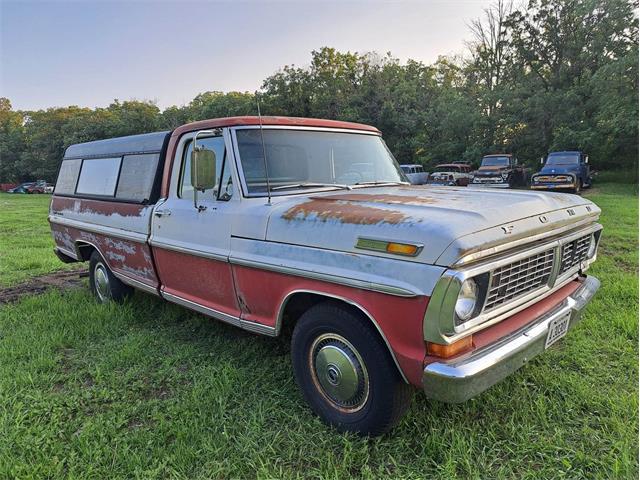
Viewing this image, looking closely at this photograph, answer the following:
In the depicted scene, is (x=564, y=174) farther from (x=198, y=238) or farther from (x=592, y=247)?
(x=198, y=238)

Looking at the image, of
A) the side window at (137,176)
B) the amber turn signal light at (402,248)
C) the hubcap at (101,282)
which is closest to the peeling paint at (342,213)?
the amber turn signal light at (402,248)

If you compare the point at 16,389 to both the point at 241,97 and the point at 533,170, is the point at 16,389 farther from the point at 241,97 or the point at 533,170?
the point at 241,97

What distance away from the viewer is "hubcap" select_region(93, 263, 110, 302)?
5.27 meters

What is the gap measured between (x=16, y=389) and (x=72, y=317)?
4.62ft

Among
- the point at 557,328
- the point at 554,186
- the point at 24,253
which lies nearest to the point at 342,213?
the point at 557,328

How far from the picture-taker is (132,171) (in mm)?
4621

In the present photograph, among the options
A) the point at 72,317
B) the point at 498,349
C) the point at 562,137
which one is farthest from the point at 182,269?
the point at 562,137

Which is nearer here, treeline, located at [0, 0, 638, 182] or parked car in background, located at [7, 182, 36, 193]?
treeline, located at [0, 0, 638, 182]

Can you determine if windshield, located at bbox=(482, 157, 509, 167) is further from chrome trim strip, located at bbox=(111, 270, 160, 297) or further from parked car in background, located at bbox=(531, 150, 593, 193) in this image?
chrome trim strip, located at bbox=(111, 270, 160, 297)

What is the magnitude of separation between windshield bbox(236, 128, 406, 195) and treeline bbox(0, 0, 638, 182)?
75.8 ft

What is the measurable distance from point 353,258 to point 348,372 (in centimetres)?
72

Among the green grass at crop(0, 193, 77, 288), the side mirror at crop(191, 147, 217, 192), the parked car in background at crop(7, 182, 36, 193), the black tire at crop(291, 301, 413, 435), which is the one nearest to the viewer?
the black tire at crop(291, 301, 413, 435)

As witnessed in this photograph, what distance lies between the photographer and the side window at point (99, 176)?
4.93m

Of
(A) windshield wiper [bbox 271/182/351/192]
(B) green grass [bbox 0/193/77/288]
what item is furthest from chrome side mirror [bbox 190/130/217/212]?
(B) green grass [bbox 0/193/77/288]
